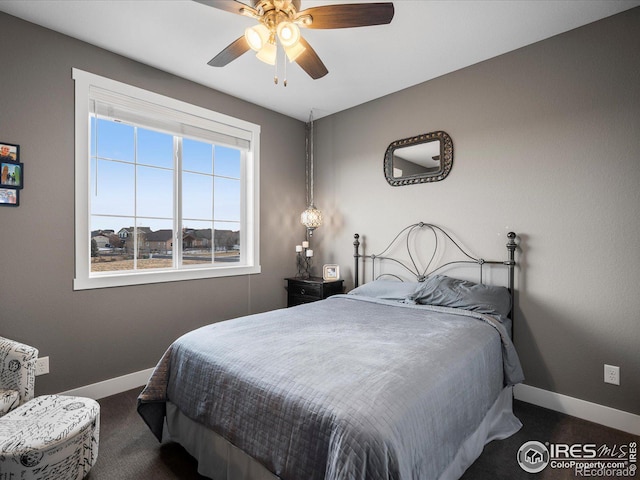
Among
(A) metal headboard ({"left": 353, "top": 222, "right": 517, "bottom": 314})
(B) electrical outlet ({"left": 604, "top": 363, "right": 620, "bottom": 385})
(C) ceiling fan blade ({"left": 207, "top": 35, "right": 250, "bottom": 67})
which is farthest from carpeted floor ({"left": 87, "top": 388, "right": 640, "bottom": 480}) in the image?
(C) ceiling fan blade ({"left": 207, "top": 35, "right": 250, "bottom": 67})

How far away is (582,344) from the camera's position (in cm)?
236

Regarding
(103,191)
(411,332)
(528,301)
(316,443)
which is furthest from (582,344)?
(103,191)

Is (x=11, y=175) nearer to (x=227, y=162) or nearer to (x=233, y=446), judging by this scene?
(x=227, y=162)

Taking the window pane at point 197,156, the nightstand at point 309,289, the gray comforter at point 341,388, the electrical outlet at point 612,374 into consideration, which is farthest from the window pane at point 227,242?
the electrical outlet at point 612,374

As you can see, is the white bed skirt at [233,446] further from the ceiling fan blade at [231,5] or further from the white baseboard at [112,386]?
the ceiling fan blade at [231,5]

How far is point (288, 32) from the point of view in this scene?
1750 mm

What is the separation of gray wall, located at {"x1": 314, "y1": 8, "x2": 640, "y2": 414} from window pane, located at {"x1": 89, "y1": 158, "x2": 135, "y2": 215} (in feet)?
8.74

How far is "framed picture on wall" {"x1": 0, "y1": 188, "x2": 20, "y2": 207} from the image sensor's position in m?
2.21

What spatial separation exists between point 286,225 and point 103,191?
74.9 inches

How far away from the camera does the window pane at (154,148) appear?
300 cm

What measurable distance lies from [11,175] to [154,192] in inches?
39.4

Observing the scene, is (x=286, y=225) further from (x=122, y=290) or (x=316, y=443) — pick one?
(x=316, y=443)

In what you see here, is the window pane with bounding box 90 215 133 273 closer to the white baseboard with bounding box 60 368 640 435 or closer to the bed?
the white baseboard with bounding box 60 368 640 435

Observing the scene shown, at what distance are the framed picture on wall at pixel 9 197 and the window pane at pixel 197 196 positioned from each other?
4.00ft
